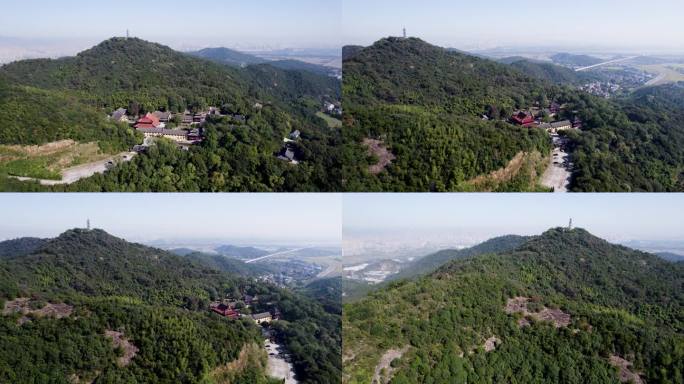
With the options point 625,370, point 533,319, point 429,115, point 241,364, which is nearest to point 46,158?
point 241,364

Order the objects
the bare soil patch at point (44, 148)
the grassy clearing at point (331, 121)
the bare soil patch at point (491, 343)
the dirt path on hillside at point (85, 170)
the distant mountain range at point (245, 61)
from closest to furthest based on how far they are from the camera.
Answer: the dirt path on hillside at point (85, 170) < the bare soil patch at point (44, 148) < the grassy clearing at point (331, 121) < the distant mountain range at point (245, 61) < the bare soil patch at point (491, 343)

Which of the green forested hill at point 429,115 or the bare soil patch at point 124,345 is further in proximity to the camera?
the bare soil patch at point 124,345

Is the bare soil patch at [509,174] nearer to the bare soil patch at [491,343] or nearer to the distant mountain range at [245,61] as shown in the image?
the bare soil patch at [491,343]

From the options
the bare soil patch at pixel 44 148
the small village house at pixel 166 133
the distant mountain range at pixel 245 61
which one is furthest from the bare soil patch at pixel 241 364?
the distant mountain range at pixel 245 61

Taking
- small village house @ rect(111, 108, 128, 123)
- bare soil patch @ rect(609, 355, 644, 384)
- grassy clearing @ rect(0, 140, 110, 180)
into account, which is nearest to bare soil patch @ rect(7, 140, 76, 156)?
grassy clearing @ rect(0, 140, 110, 180)

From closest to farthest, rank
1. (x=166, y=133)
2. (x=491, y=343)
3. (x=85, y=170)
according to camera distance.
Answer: (x=85, y=170)
(x=166, y=133)
(x=491, y=343)

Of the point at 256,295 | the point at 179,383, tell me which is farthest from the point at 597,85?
the point at 179,383

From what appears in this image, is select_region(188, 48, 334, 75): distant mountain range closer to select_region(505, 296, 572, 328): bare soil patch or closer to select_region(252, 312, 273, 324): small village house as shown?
select_region(252, 312, 273, 324): small village house

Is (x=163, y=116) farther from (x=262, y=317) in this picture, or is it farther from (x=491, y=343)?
(x=491, y=343)
